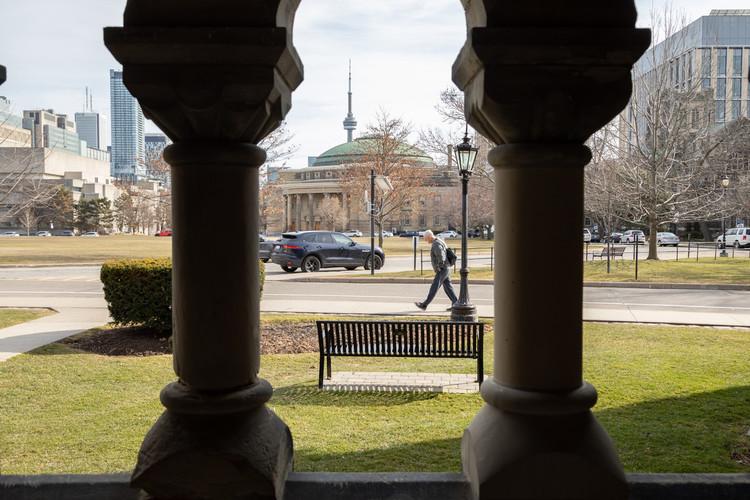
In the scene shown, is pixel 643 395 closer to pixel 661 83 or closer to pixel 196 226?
pixel 196 226

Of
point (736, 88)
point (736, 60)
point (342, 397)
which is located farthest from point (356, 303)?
point (736, 60)

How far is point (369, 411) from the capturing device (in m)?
6.64

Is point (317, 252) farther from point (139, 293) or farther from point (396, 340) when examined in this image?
point (396, 340)

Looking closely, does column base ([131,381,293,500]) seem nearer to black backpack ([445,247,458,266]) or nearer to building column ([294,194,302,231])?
black backpack ([445,247,458,266])

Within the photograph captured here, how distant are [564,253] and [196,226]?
1.41 metres

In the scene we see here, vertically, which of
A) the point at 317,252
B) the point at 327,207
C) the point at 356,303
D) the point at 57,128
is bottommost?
the point at 356,303

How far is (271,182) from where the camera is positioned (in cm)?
4078

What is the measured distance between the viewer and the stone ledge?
2.62 metres

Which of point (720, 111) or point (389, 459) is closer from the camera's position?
point (389, 459)

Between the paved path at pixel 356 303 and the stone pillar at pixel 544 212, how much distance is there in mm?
8716

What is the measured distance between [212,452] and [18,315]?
1280 cm

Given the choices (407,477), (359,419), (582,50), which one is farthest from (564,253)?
(359,419)

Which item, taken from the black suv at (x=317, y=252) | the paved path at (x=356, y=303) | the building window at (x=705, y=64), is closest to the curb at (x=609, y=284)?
the paved path at (x=356, y=303)

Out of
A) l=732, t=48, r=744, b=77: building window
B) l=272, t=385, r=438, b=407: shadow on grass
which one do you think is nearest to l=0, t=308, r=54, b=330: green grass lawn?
l=272, t=385, r=438, b=407: shadow on grass
